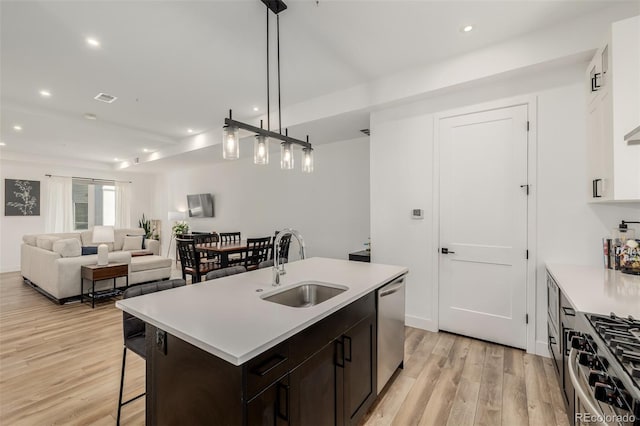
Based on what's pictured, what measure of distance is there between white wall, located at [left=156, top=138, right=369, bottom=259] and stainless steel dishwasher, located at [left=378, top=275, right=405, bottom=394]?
2.44 meters

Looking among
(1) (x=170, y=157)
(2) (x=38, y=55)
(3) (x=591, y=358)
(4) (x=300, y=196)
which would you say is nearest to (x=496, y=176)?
(3) (x=591, y=358)

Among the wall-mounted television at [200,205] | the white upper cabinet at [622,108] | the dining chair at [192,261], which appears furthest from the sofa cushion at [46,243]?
the white upper cabinet at [622,108]

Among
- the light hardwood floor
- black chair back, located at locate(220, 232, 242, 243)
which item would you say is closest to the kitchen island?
the light hardwood floor

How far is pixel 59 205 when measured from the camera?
742cm

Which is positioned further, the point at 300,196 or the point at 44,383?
the point at 300,196

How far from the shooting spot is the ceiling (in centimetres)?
220

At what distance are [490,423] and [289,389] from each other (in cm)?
151

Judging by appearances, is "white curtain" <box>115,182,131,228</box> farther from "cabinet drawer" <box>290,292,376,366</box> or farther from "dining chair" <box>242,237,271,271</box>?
"cabinet drawer" <box>290,292,376,366</box>

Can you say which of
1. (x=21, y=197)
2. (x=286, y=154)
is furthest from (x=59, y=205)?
(x=286, y=154)

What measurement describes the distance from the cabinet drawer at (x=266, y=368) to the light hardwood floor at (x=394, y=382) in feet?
3.63

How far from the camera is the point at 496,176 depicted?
284 cm

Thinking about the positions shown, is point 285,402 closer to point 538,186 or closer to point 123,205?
point 538,186

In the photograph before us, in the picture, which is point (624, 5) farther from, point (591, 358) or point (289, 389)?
point (289, 389)

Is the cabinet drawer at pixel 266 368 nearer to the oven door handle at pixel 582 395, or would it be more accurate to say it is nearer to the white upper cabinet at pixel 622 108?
the oven door handle at pixel 582 395
